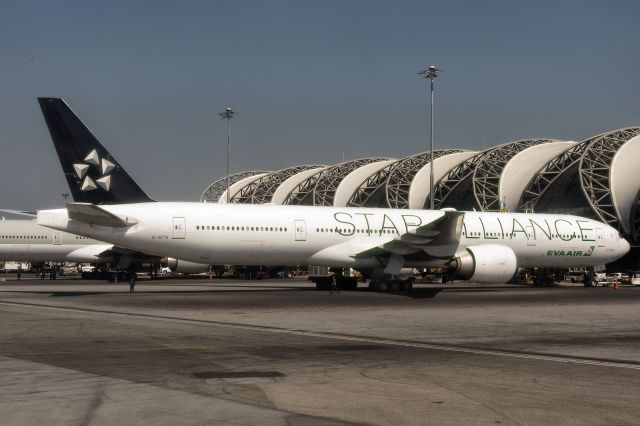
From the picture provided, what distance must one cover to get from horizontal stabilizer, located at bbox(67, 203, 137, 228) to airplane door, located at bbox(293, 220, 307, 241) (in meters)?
7.71

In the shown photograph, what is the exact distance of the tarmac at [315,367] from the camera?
8.55 meters

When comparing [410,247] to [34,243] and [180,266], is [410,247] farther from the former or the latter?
[34,243]

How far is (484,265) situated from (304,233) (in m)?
8.59

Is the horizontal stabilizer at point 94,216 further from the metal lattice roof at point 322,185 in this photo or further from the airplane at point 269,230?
the metal lattice roof at point 322,185

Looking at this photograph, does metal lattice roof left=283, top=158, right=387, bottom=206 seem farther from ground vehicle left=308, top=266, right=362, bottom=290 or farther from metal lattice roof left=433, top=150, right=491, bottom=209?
ground vehicle left=308, top=266, right=362, bottom=290

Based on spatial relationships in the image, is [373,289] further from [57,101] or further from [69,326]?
[69,326]

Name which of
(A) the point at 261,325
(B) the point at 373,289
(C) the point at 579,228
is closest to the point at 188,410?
(A) the point at 261,325

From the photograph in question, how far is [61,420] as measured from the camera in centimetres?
798

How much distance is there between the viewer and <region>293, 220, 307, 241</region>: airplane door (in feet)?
117

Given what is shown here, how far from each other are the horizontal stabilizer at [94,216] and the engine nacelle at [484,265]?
15.1m

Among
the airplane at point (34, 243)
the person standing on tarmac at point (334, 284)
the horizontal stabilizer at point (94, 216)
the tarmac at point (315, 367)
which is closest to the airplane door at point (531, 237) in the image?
the person standing on tarmac at point (334, 284)

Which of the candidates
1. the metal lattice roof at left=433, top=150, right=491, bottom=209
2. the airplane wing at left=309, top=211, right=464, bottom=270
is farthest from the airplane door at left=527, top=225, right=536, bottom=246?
the metal lattice roof at left=433, top=150, right=491, bottom=209

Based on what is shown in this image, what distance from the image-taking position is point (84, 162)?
32.8 m

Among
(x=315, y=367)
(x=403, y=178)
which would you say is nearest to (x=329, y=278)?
(x=315, y=367)
